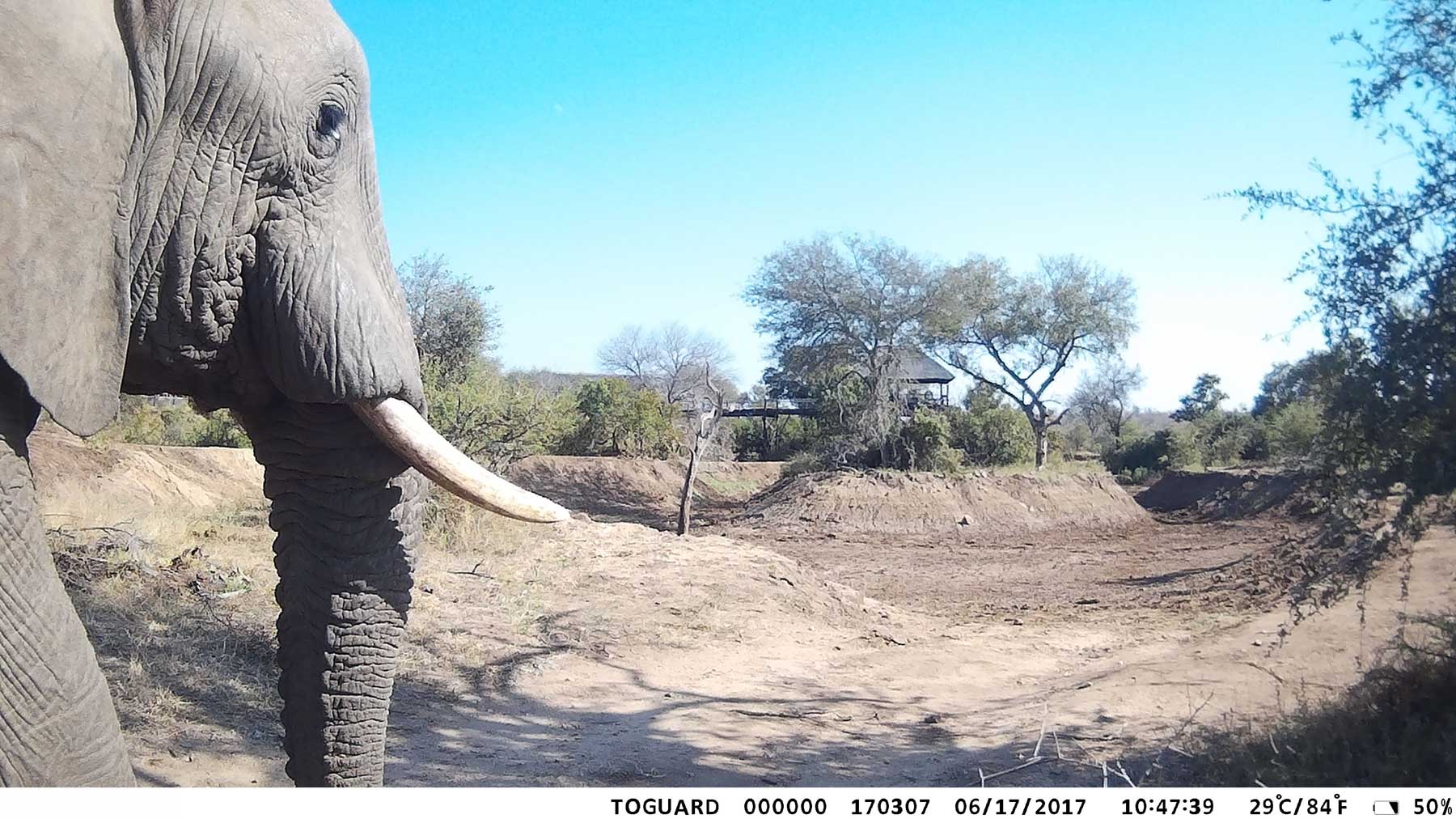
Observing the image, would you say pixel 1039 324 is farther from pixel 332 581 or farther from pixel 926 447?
pixel 332 581

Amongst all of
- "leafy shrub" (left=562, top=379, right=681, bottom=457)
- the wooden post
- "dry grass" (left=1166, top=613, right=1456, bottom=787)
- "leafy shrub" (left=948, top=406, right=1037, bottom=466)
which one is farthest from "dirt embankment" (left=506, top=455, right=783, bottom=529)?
"dry grass" (left=1166, top=613, right=1456, bottom=787)

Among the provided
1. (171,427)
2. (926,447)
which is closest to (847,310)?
(926,447)

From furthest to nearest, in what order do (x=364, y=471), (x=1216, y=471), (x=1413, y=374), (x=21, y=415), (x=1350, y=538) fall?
(x=1216, y=471) < (x=1350, y=538) < (x=1413, y=374) < (x=364, y=471) < (x=21, y=415)

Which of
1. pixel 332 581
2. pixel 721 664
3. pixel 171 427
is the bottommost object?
pixel 721 664

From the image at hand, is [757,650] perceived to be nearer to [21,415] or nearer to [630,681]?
[630,681]

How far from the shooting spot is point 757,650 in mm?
9289

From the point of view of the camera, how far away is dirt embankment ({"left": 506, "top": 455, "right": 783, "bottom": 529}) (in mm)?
23844

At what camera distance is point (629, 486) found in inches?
1026

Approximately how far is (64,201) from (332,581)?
52.7 inches

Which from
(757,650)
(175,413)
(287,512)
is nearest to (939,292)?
(175,413)

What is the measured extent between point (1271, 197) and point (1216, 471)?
24.9 metres

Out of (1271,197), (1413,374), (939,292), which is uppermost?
(939,292)

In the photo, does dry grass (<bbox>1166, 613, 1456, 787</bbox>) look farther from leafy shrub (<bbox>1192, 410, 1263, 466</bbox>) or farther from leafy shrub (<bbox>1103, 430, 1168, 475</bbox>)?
leafy shrub (<bbox>1103, 430, 1168, 475</bbox>)

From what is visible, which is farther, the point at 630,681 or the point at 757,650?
the point at 757,650
